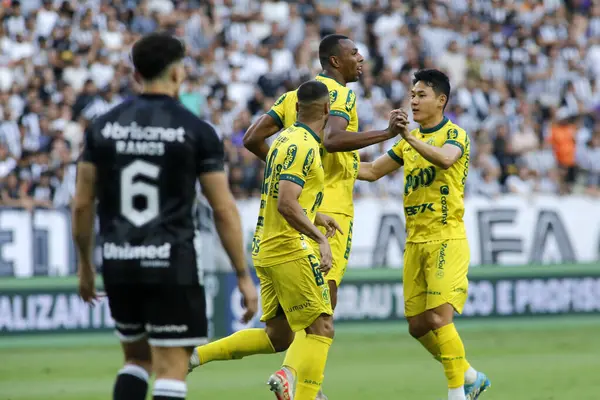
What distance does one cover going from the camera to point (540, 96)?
24.7 metres

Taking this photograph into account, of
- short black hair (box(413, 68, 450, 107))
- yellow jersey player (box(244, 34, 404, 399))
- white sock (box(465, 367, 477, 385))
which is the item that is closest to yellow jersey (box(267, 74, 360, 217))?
yellow jersey player (box(244, 34, 404, 399))

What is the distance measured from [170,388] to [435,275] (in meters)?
3.75

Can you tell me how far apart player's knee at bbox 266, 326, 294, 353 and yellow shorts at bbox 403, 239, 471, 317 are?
120 centimetres

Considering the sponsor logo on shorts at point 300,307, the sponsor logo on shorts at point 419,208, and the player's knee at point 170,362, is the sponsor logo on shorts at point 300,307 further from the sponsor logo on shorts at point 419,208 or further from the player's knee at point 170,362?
the player's knee at point 170,362

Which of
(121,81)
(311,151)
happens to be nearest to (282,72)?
(121,81)

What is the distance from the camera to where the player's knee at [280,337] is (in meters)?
9.23

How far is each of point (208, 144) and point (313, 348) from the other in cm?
251

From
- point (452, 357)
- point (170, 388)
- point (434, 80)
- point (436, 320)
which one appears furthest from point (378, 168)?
point (170, 388)

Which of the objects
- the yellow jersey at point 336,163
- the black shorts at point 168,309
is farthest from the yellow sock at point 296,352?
the black shorts at point 168,309

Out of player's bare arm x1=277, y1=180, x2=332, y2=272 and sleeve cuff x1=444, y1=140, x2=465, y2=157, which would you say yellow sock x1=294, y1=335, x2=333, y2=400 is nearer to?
player's bare arm x1=277, y1=180, x2=332, y2=272

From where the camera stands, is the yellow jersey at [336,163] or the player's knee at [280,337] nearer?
the player's knee at [280,337]

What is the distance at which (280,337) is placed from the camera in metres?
9.23

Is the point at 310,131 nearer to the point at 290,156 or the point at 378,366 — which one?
the point at 290,156

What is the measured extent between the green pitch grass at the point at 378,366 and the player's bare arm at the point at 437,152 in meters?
2.44
